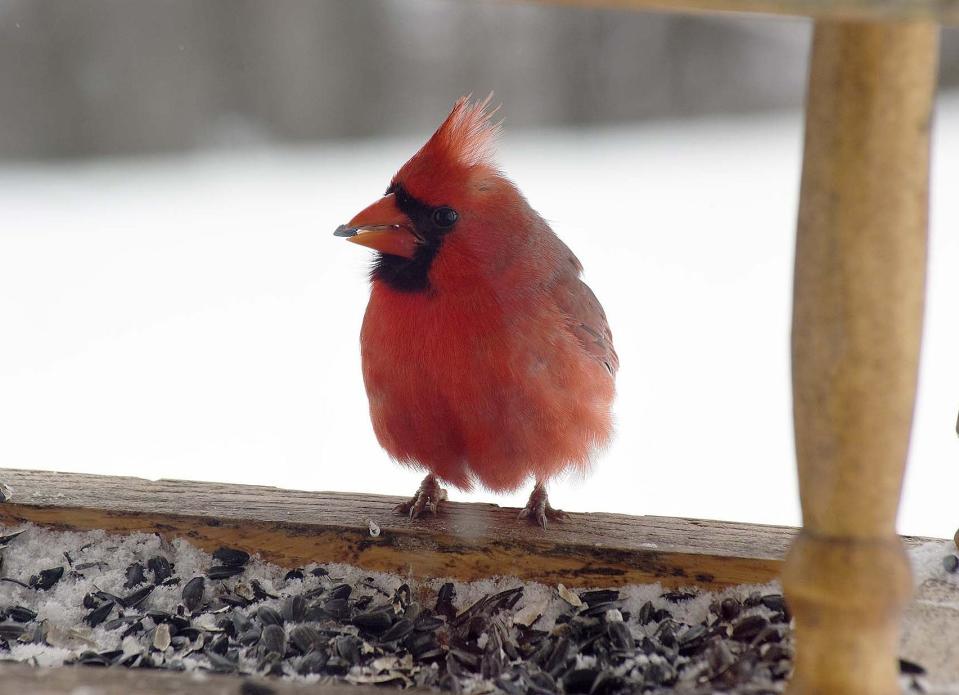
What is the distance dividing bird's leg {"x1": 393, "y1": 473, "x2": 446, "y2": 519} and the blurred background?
1360mm

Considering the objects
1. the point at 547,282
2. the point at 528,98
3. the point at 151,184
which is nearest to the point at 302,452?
the point at 547,282

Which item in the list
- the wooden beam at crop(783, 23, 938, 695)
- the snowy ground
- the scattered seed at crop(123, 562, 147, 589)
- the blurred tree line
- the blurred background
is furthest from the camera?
the blurred tree line

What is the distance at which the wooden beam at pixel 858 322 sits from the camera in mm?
1057

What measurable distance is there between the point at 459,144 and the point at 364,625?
0.73 metres

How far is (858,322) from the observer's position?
109cm

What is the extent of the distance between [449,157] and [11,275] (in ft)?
14.2

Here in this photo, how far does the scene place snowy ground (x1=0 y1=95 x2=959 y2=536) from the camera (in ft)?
11.9

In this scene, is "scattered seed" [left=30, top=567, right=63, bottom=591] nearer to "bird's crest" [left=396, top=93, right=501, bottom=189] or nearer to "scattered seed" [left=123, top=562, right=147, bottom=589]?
"scattered seed" [left=123, top=562, right=147, bottom=589]

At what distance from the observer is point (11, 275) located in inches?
224

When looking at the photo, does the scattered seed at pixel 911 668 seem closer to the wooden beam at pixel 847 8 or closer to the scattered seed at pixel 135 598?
the wooden beam at pixel 847 8

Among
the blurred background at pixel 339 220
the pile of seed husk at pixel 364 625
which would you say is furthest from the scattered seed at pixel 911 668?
the blurred background at pixel 339 220

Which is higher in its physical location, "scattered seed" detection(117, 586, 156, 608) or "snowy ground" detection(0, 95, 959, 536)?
"snowy ground" detection(0, 95, 959, 536)

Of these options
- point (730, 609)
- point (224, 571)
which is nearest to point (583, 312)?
point (730, 609)

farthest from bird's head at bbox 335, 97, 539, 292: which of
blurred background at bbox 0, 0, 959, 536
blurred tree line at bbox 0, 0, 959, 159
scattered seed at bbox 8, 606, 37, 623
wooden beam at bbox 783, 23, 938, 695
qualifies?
blurred tree line at bbox 0, 0, 959, 159
